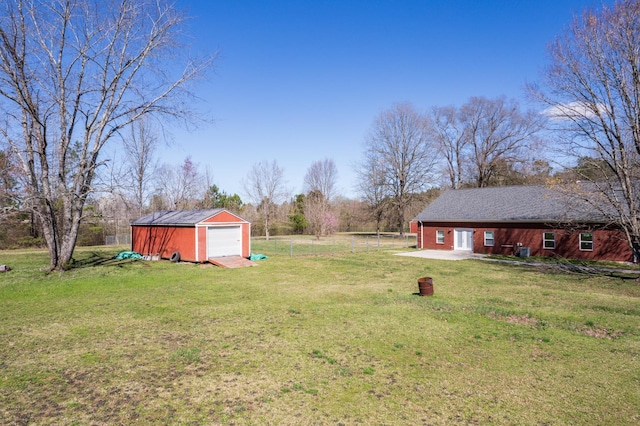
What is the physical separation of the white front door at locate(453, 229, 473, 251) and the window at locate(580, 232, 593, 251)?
711cm

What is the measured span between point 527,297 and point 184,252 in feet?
57.0

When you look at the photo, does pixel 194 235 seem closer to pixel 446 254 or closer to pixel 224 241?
pixel 224 241

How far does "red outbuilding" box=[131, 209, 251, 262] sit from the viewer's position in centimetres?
2034

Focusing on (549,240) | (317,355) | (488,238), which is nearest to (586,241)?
(549,240)

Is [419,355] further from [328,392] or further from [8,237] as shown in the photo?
[8,237]

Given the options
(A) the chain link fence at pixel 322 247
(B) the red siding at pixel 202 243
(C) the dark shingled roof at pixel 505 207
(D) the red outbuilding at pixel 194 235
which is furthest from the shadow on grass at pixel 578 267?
(B) the red siding at pixel 202 243

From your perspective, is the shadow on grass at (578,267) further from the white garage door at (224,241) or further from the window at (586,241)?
the white garage door at (224,241)

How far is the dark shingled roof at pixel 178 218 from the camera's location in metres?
20.8

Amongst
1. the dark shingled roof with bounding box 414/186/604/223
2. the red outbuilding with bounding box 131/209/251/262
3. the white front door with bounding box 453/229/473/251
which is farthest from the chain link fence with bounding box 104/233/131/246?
the white front door with bounding box 453/229/473/251

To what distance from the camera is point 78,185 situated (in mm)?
16547

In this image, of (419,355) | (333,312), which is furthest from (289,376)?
(333,312)

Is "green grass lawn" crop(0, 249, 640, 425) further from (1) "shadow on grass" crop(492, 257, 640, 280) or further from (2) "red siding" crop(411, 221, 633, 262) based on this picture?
(2) "red siding" crop(411, 221, 633, 262)

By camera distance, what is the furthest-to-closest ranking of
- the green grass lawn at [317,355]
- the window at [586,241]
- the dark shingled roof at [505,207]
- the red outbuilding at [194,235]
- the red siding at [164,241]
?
the dark shingled roof at [505,207]
the window at [586,241]
the red siding at [164,241]
the red outbuilding at [194,235]
the green grass lawn at [317,355]

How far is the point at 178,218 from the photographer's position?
73.2ft
